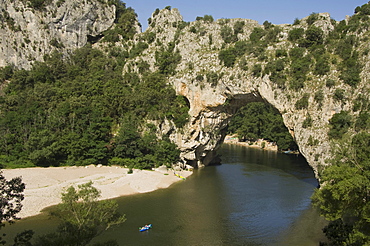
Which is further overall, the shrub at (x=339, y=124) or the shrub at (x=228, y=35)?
the shrub at (x=228, y=35)

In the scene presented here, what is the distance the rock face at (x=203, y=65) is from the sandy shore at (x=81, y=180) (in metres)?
11.5

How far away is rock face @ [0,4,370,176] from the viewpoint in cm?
3977

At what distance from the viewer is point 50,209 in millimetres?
32125

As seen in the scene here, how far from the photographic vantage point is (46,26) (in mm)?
71875

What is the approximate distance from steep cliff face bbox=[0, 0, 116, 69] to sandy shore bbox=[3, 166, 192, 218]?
119 ft

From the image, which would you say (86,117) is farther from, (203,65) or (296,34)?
(296,34)

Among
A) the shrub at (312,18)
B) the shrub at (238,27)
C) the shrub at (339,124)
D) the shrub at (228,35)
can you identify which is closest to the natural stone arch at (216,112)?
the shrub at (339,124)

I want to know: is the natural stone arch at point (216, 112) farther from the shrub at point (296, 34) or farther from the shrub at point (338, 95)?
the shrub at point (296, 34)

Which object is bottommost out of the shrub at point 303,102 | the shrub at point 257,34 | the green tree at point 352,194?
the green tree at point 352,194

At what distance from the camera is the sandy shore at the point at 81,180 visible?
3453 cm

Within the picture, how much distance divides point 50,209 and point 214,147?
31.2 meters

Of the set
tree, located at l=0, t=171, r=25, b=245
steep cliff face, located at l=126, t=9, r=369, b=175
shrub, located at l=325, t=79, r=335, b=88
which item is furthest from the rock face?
tree, located at l=0, t=171, r=25, b=245

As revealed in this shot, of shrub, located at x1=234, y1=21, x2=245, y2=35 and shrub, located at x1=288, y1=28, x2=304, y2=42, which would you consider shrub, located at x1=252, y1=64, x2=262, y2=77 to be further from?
shrub, located at x1=234, y1=21, x2=245, y2=35

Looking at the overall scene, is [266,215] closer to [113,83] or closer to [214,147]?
[214,147]
